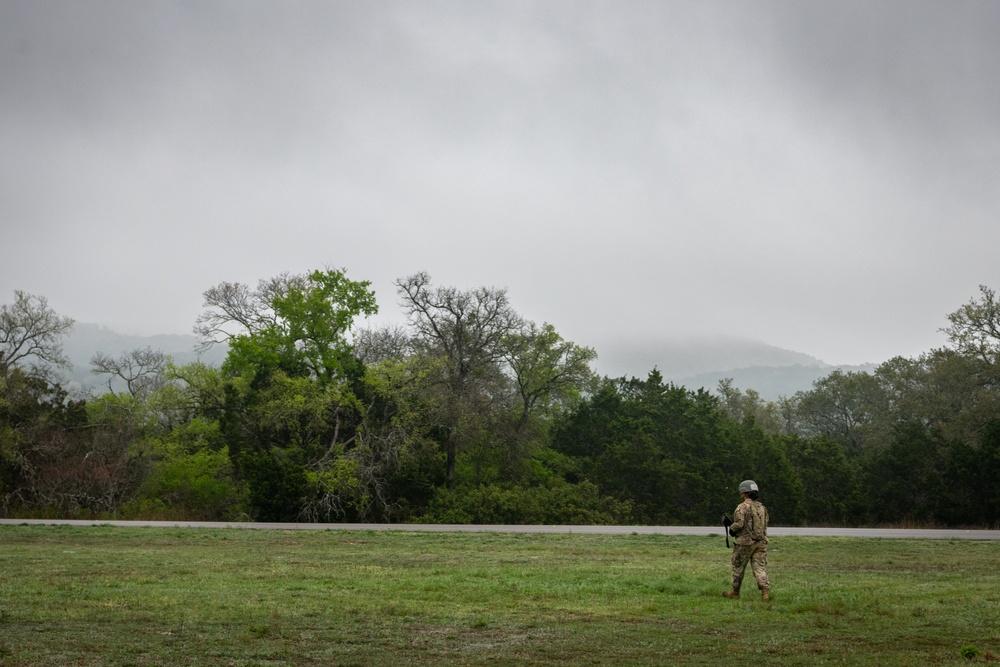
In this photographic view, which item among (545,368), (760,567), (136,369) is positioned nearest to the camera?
(760,567)

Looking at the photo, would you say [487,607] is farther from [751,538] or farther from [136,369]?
[136,369]

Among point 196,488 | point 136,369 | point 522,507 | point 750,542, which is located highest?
point 136,369

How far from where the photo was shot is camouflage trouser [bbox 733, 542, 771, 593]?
43.5ft

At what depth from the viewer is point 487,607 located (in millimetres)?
12641

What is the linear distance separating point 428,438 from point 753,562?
35219 millimetres

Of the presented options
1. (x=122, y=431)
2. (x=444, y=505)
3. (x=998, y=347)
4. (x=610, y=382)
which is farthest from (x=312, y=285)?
(x=998, y=347)

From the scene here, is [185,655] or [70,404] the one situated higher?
[70,404]

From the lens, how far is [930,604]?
41.3 feet

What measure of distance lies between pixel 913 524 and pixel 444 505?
2265cm

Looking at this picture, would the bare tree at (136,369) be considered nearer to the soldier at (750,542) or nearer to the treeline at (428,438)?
the treeline at (428,438)

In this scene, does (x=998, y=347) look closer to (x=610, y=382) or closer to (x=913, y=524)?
(x=913, y=524)

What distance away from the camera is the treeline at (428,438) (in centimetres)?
4391

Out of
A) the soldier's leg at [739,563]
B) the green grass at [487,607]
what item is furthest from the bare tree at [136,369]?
the soldier's leg at [739,563]

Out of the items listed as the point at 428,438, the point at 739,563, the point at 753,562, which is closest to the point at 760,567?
the point at 753,562
